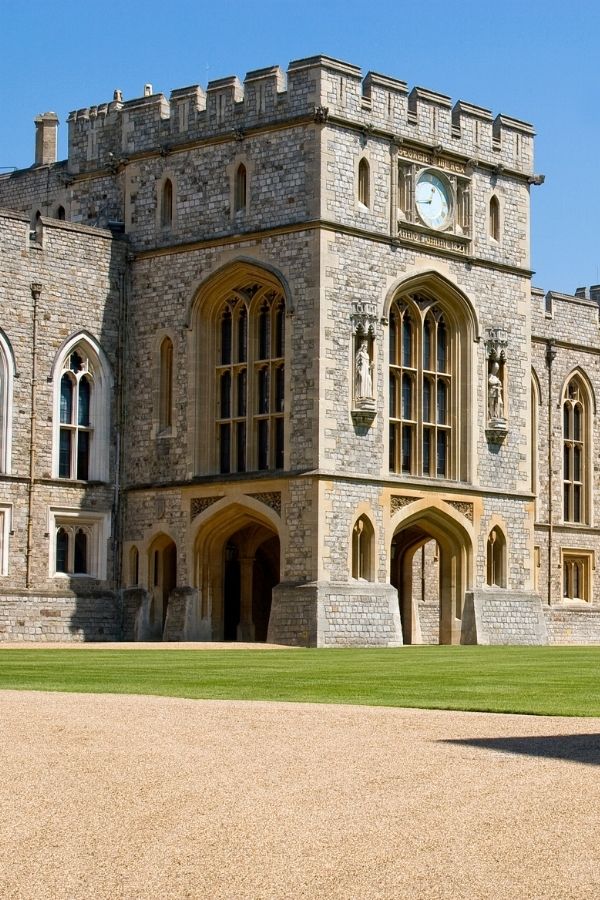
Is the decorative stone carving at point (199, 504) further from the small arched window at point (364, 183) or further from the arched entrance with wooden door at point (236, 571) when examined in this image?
the small arched window at point (364, 183)

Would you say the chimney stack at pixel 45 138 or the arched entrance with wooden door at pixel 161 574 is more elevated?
the chimney stack at pixel 45 138

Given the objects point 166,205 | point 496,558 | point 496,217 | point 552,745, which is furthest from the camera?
point 496,217

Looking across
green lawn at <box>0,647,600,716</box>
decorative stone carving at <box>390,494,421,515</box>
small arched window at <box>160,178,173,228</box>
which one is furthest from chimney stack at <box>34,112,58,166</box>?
Answer: green lawn at <box>0,647,600,716</box>

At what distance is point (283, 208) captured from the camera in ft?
119

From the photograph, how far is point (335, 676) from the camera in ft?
71.2

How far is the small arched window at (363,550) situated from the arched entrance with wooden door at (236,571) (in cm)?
184

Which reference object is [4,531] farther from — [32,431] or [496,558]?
[496,558]

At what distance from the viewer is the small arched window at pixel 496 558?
3928 cm

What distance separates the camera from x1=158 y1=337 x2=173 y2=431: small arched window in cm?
3834

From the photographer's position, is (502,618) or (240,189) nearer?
(240,189)

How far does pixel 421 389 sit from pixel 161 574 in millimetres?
7218

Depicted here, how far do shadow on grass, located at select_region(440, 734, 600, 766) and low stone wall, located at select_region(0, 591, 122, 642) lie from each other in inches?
918

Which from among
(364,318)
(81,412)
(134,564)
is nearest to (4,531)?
(81,412)

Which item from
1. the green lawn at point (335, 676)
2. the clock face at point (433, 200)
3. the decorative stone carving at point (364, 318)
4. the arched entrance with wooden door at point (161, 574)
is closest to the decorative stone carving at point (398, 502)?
the decorative stone carving at point (364, 318)
